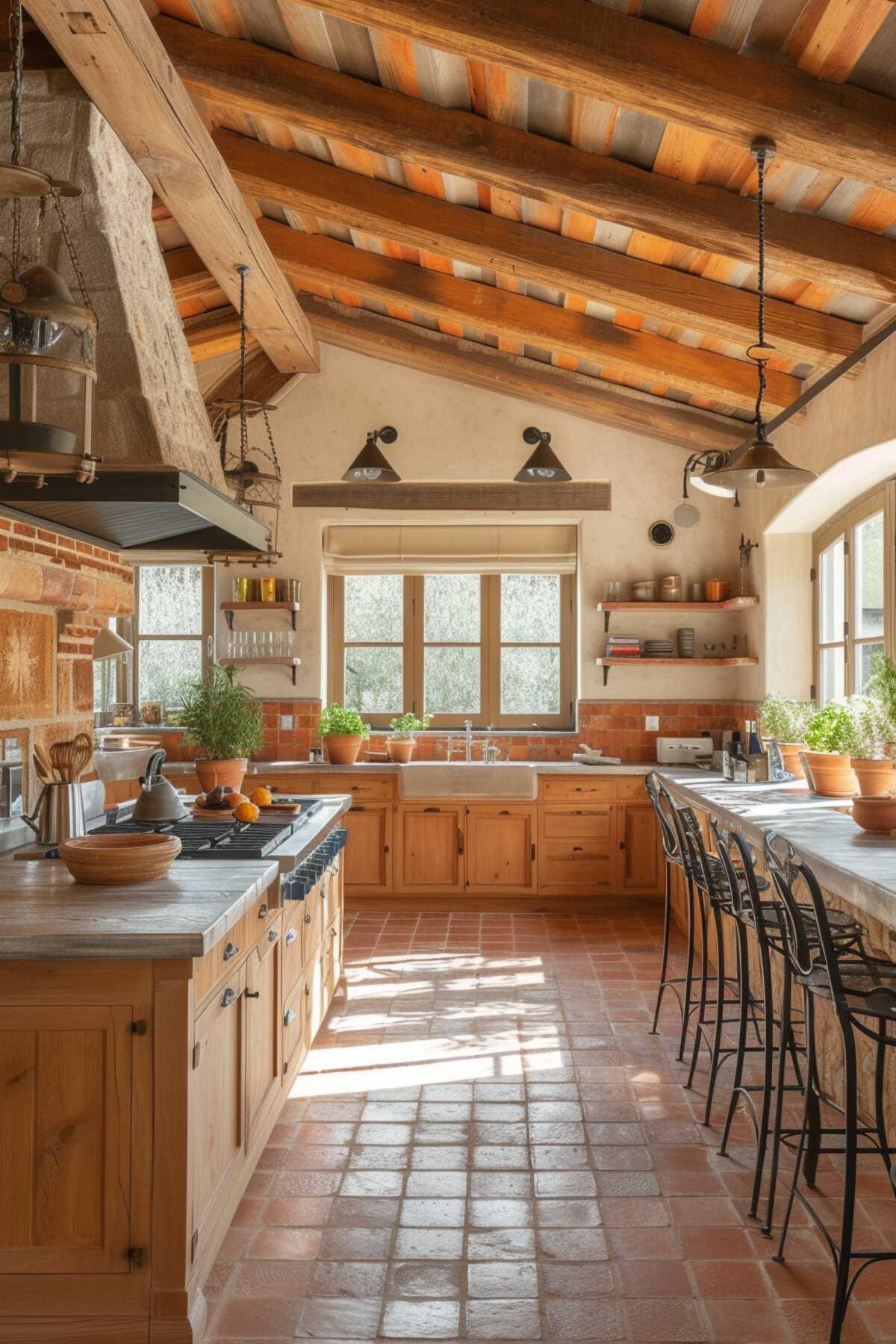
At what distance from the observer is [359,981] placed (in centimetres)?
550

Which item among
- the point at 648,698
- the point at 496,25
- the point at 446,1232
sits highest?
the point at 496,25

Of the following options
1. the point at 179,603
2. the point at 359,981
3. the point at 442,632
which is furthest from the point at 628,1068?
the point at 179,603

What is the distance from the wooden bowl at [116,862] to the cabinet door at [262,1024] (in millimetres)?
414

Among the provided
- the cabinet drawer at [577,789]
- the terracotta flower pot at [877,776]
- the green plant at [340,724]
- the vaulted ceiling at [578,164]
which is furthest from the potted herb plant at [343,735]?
the terracotta flower pot at [877,776]

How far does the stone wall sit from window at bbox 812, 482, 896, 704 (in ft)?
12.2

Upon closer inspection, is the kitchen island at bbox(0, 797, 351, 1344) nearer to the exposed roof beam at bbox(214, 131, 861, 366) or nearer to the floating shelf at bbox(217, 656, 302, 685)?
the exposed roof beam at bbox(214, 131, 861, 366)

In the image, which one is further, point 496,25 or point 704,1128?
Result: point 704,1128

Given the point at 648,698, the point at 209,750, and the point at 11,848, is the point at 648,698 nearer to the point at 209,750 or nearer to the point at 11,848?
the point at 209,750

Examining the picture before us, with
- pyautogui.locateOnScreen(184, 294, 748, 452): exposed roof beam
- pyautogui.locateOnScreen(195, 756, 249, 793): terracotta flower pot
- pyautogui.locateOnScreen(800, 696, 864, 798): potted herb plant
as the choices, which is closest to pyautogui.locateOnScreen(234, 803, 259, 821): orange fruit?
pyautogui.locateOnScreen(195, 756, 249, 793): terracotta flower pot

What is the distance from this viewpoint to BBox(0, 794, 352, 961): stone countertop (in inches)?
92.9

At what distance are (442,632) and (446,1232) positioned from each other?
542 cm

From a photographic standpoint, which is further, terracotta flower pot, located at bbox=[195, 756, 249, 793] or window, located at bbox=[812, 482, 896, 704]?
terracotta flower pot, located at bbox=[195, 756, 249, 793]

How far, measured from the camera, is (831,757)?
5.05 metres

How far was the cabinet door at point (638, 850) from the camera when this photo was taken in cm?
714
